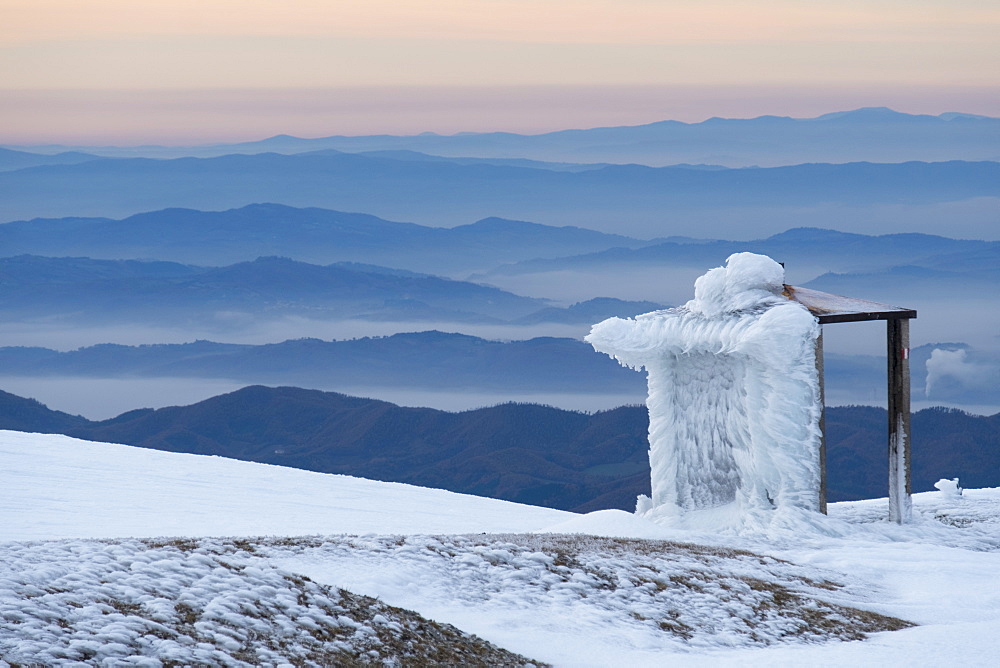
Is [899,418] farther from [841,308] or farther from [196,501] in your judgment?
[196,501]

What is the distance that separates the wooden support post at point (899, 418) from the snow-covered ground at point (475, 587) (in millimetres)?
383

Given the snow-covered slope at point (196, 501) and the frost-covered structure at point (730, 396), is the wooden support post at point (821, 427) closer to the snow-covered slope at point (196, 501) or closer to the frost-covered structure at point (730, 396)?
the frost-covered structure at point (730, 396)

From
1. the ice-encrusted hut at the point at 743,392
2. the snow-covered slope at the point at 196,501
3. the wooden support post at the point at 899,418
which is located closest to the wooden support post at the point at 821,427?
the ice-encrusted hut at the point at 743,392

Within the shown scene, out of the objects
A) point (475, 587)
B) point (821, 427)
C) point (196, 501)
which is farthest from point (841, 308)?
point (196, 501)

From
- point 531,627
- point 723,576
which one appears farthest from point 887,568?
point 531,627

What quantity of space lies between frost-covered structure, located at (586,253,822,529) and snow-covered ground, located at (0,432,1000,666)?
931 mm

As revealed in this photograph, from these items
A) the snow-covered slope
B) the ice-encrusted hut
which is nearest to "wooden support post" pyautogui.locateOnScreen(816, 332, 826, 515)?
the ice-encrusted hut

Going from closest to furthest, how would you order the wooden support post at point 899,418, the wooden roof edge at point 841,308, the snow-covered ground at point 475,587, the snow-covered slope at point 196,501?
the snow-covered ground at point 475,587 → the snow-covered slope at point 196,501 → the wooden roof edge at point 841,308 → the wooden support post at point 899,418

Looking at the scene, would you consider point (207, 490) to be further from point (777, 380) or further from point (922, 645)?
point (922, 645)

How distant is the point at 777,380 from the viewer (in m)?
14.2

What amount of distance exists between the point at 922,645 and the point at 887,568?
10.7ft

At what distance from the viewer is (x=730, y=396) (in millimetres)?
14828

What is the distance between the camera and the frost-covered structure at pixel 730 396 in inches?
557

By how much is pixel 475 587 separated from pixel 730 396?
6233 millimetres
